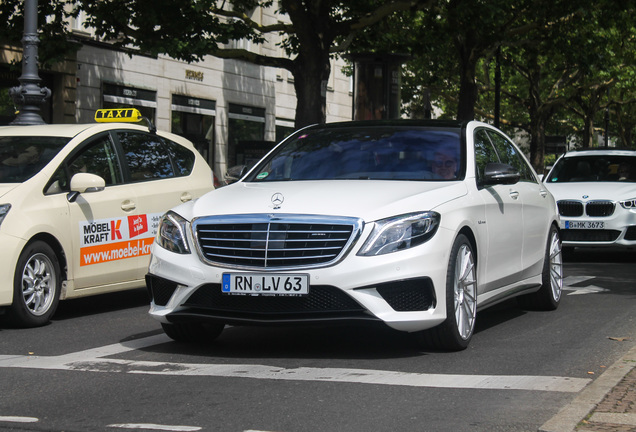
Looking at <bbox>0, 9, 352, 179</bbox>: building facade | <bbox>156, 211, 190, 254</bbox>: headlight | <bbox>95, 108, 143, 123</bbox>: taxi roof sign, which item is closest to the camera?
<bbox>156, 211, 190, 254</bbox>: headlight

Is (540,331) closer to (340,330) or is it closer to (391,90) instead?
(340,330)

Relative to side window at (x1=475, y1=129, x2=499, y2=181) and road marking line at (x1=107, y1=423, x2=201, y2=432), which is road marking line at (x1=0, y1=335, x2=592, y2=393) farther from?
side window at (x1=475, y1=129, x2=499, y2=181)

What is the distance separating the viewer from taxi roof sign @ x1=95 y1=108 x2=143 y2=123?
36.3ft

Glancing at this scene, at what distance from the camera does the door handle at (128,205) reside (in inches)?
393

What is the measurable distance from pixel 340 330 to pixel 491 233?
1358 mm

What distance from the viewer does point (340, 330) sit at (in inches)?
340

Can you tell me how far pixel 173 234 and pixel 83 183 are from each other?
206cm

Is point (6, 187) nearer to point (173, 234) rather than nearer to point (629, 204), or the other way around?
point (173, 234)

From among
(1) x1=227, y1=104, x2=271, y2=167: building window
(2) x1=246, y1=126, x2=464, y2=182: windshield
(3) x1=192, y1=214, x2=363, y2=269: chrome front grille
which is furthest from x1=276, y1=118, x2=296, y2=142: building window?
(3) x1=192, y1=214, x2=363, y2=269: chrome front grille

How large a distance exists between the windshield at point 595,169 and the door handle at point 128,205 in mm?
8794

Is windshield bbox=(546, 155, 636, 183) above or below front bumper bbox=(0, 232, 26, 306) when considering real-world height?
above

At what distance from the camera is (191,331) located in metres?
7.87

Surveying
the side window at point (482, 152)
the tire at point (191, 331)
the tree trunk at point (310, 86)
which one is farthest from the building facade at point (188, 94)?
the tire at point (191, 331)

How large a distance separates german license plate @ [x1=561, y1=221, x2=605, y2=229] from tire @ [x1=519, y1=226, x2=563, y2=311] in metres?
5.61
